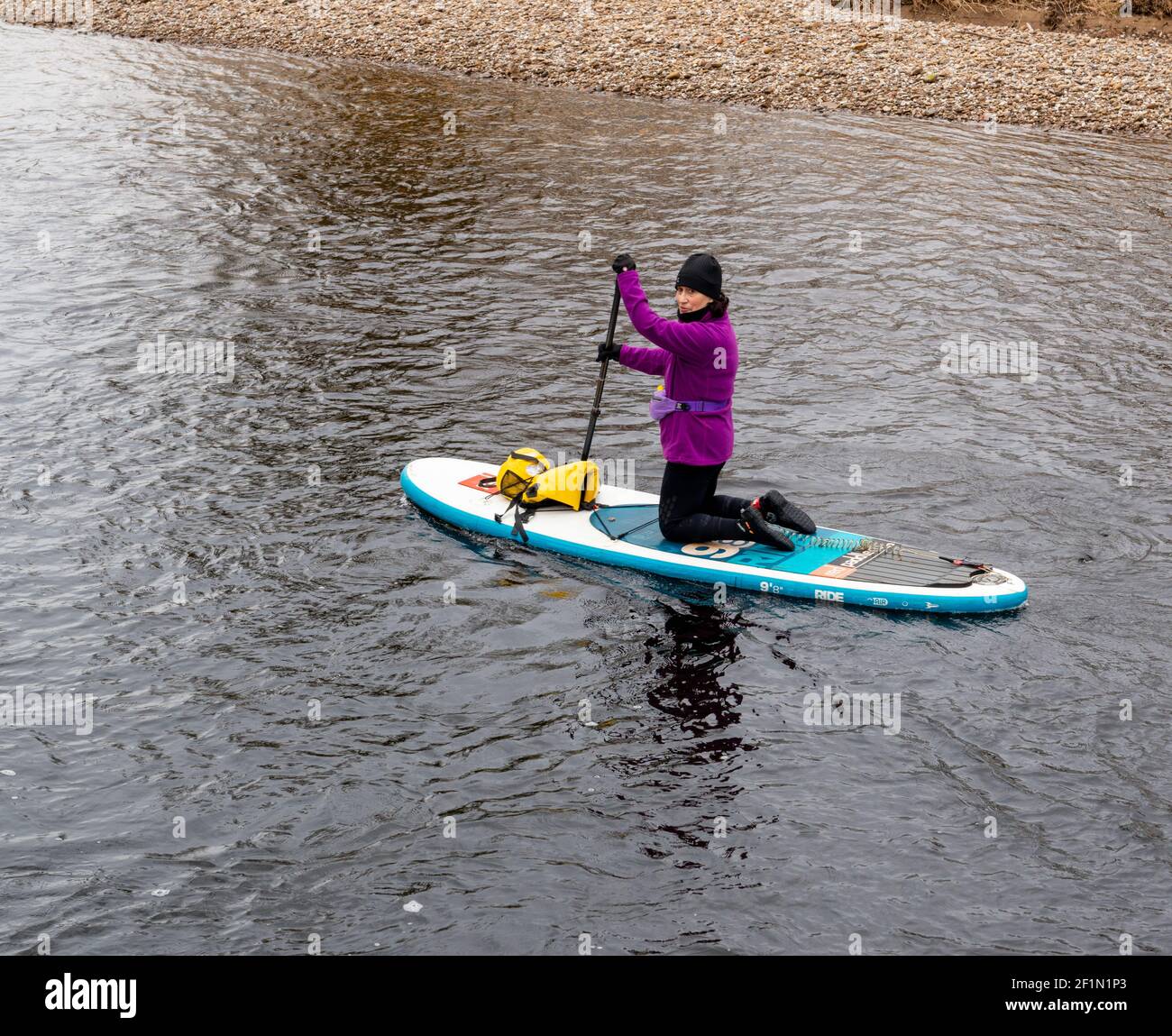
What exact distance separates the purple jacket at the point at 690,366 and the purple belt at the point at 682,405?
0.10 ft

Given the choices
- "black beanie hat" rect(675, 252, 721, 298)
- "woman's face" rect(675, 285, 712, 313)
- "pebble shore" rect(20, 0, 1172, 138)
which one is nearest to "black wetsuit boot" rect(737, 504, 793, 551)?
"woman's face" rect(675, 285, 712, 313)

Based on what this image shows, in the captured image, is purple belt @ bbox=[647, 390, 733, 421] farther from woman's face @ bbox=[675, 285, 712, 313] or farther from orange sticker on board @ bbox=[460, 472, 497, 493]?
orange sticker on board @ bbox=[460, 472, 497, 493]

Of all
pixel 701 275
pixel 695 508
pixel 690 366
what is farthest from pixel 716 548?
pixel 701 275

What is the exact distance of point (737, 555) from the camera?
10406 millimetres

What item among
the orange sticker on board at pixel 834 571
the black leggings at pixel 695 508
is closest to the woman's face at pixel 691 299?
the black leggings at pixel 695 508

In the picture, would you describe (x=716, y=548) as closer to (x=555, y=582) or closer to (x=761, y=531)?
(x=761, y=531)

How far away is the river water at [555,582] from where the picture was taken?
7285 millimetres

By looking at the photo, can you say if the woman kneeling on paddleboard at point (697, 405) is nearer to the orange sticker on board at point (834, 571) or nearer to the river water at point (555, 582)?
the orange sticker on board at point (834, 571)

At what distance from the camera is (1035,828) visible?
7.62 metres

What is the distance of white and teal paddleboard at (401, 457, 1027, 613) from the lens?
9812mm

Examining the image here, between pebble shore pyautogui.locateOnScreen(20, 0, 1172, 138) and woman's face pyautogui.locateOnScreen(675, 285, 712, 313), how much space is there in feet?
54.4
